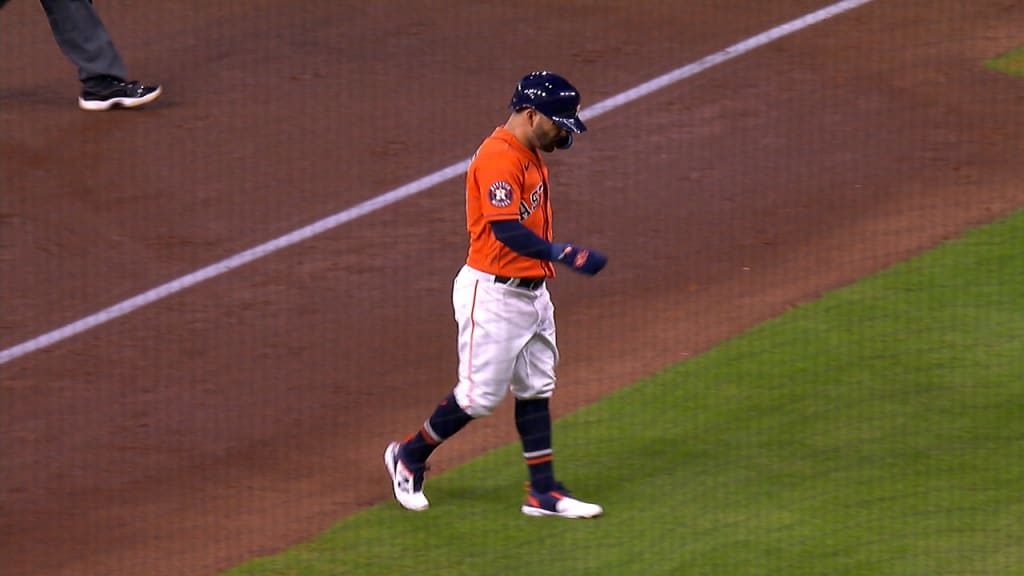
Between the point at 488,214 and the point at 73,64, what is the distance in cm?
639

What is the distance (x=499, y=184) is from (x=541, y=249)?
30cm

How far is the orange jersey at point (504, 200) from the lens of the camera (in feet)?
19.9

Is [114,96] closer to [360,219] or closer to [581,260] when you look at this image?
[360,219]

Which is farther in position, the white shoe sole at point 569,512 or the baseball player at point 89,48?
the baseball player at point 89,48

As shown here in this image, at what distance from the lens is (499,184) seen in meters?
6.07

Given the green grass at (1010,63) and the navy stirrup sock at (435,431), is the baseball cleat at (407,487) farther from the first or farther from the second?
the green grass at (1010,63)

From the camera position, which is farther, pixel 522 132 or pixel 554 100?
pixel 522 132

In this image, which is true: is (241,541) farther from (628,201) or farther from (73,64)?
(73,64)

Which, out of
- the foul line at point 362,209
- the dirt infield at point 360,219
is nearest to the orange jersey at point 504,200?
the dirt infield at point 360,219

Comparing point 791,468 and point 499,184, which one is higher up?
point 499,184

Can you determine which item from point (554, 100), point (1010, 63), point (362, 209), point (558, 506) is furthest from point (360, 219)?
point (1010, 63)

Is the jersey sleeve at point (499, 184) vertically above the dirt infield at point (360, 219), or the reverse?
the jersey sleeve at point (499, 184)

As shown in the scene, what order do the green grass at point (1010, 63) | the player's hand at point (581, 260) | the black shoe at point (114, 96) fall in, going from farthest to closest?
the green grass at point (1010, 63)
the black shoe at point (114, 96)
the player's hand at point (581, 260)

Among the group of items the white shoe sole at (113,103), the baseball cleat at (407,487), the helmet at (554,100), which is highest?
the helmet at (554,100)
